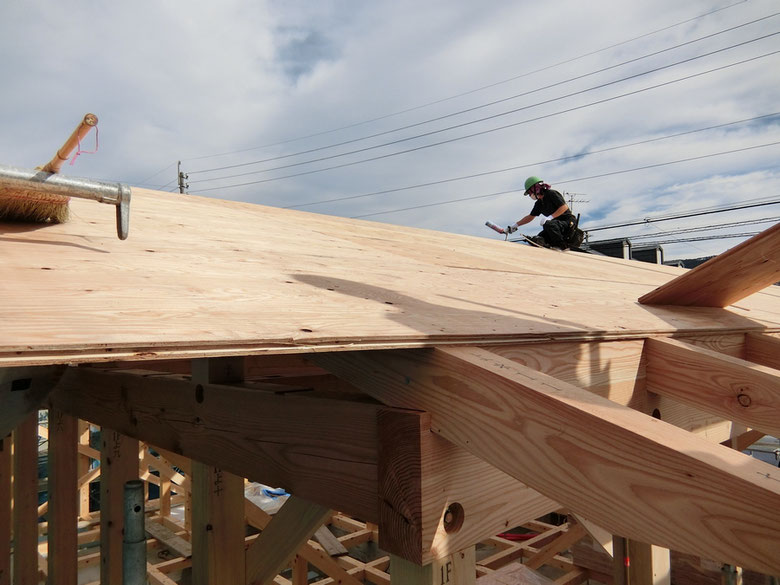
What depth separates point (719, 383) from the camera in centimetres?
181

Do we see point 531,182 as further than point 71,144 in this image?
Yes

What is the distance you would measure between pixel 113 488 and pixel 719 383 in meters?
3.28

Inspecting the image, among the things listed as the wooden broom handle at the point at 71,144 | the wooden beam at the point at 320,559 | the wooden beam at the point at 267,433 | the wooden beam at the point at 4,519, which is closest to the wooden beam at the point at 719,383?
the wooden beam at the point at 267,433

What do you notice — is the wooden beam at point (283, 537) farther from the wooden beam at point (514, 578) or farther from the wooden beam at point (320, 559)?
the wooden beam at point (320, 559)

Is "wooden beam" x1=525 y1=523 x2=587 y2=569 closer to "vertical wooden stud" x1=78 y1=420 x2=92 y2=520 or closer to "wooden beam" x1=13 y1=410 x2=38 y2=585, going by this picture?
"wooden beam" x1=13 y1=410 x2=38 y2=585

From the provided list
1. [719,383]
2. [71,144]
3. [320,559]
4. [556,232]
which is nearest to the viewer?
[71,144]

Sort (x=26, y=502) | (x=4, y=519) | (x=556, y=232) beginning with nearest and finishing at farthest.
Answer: (x=26, y=502) → (x=4, y=519) → (x=556, y=232)

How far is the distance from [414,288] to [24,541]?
400cm

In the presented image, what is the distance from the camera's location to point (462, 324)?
1506mm

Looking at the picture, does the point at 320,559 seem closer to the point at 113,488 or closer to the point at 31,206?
the point at 113,488

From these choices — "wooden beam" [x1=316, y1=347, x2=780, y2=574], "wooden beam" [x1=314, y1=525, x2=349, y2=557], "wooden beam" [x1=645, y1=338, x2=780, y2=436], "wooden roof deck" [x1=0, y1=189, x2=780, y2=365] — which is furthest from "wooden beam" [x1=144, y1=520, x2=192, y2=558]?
"wooden beam" [x1=316, y1=347, x2=780, y2=574]

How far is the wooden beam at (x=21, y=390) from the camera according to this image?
2293 mm

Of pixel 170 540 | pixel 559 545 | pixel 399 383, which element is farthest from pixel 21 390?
pixel 559 545

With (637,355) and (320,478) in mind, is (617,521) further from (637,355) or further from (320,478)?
(637,355)
